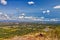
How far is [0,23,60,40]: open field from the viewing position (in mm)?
2268

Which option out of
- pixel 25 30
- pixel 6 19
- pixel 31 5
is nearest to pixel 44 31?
pixel 25 30

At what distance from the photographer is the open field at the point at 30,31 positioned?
2268mm

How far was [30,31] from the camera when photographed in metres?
2.31

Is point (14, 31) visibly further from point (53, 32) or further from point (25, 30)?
point (53, 32)

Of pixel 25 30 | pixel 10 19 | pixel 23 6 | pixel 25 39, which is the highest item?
pixel 23 6

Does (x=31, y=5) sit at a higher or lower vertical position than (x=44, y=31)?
higher

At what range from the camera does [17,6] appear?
2352 mm

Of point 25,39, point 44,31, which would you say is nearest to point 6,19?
point 25,39

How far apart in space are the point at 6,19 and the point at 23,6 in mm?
361

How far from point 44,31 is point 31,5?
1.61 feet

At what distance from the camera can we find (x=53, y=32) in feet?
7.63

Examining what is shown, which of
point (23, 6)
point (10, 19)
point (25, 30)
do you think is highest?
point (23, 6)

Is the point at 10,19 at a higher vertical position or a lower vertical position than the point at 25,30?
higher

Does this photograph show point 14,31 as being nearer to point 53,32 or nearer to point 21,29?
point 21,29
